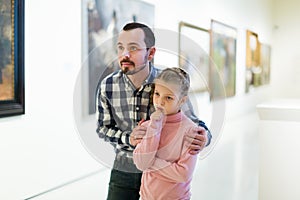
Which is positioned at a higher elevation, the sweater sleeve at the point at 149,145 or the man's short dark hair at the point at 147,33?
the man's short dark hair at the point at 147,33

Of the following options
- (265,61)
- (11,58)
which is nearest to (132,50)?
(11,58)

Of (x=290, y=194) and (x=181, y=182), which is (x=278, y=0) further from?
(x=181, y=182)

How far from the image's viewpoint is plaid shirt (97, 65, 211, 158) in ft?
3.48

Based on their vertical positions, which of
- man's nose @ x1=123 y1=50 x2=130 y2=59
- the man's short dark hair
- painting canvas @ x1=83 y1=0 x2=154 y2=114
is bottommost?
man's nose @ x1=123 y1=50 x2=130 y2=59

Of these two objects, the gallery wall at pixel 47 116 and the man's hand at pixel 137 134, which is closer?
the man's hand at pixel 137 134

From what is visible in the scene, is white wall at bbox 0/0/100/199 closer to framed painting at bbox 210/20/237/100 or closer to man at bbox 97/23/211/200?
man at bbox 97/23/211/200

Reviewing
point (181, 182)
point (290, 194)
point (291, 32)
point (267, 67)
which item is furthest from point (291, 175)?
point (291, 32)

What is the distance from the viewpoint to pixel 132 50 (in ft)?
3.44

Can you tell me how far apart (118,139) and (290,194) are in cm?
187

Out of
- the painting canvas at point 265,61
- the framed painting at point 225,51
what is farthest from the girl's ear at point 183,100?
the painting canvas at point 265,61

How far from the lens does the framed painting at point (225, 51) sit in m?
4.67

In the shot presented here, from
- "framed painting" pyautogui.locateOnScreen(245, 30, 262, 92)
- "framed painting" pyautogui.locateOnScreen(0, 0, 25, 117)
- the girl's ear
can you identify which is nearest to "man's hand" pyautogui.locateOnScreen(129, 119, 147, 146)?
the girl's ear

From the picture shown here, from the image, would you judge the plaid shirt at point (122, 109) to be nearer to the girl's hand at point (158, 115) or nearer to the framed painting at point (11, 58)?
the girl's hand at point (158, 115)

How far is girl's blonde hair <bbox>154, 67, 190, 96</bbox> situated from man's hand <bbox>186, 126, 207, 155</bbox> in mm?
108
